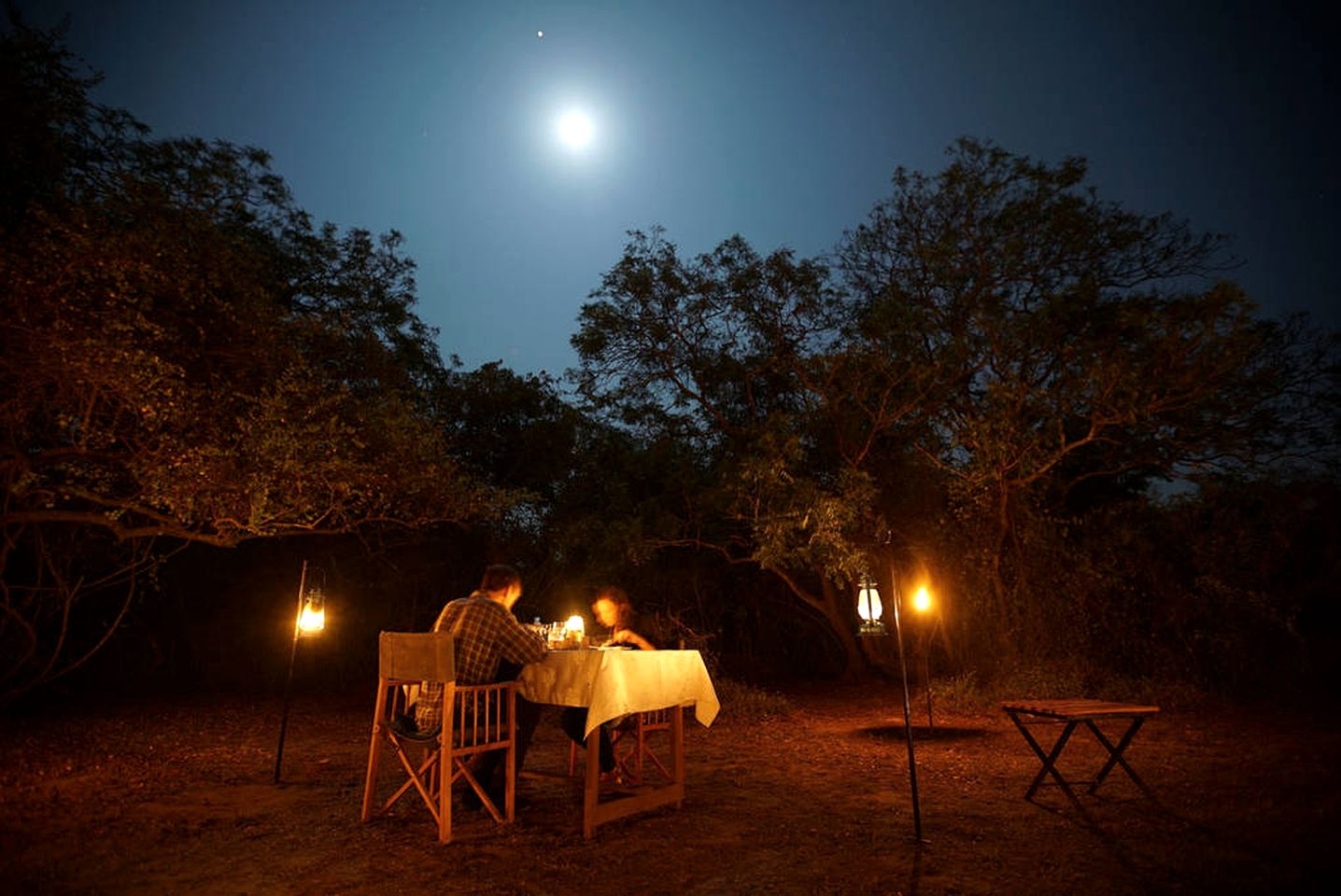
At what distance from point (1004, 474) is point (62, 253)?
8.21 meters

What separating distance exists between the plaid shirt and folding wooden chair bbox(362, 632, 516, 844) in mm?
77

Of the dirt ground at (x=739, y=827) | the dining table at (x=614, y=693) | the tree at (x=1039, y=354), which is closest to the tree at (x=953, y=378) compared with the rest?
the tree at (x=1039, y=354)

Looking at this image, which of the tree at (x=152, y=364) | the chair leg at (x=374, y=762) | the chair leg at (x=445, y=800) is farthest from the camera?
the tree at (x=152, y=364)

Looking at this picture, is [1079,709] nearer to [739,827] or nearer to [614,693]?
[739,827]

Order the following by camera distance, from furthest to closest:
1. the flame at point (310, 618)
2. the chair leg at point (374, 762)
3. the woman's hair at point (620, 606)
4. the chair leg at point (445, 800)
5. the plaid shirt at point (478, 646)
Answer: the flame at point (310, 618) < the woman's hair at point (620, 606) < the chair leg at point (374, 762) < the plaid shirt at point (478, 646) < the chair leg at point (445, 800)

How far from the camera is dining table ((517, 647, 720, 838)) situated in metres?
3.19

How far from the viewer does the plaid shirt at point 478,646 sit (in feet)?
11.0

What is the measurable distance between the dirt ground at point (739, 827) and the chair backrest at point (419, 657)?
705mm

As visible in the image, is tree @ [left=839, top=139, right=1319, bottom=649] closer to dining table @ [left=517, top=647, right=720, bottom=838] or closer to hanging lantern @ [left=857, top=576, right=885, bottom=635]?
hanging lantern @ [left=857, top=576, right=885, bottom=635]

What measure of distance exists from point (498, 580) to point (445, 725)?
0.84 m

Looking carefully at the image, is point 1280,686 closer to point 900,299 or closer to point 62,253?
point 900,299

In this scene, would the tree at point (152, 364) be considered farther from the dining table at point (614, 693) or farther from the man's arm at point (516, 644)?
the dining table at point (614, 693)

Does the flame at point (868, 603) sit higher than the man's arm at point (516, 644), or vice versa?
the flame at point (868, 603)

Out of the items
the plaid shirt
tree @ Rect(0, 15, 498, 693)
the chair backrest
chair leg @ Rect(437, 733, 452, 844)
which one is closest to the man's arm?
the plaid shirt
